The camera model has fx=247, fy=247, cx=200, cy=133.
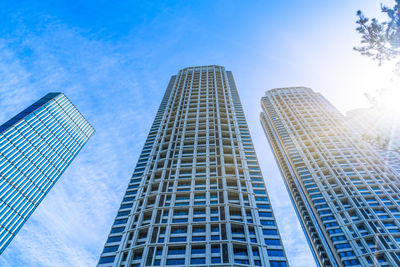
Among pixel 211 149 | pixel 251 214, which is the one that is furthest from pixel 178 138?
pixel 251 214

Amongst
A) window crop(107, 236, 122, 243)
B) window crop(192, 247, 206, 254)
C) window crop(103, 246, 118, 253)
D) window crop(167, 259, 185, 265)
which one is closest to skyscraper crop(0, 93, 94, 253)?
window crop(107, 236, 122, 243)

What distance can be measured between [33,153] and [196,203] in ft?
332

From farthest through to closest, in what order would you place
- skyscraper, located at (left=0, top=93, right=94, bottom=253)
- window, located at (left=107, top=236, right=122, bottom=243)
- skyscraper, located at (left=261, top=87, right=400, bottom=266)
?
1. skyscraper, located at (left=0, top=93, right=94, bottom=253)
2. skyscraper, located at (left=261, top=87, right=400, bottom=266)
3. window, located at (left=107, top=236, right=122, bottom=243)

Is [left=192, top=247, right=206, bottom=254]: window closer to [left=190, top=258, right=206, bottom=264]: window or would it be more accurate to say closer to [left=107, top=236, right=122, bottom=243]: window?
[left=190, top=258, right=206, bottom=264]: window

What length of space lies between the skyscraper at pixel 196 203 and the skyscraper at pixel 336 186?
23.1 metres

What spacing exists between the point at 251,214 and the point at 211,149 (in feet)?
66.9

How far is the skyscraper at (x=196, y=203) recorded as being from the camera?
1417 inches

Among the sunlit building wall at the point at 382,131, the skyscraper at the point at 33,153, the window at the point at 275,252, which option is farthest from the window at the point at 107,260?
the skyscraper at the point at 33,153

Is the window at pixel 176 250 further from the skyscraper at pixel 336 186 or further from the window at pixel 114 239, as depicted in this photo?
the skyscraper at pixel 336 186

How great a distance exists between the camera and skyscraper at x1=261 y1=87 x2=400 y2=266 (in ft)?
167

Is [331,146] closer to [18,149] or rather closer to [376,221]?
[376,221]

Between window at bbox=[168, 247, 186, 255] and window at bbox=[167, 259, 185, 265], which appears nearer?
window at bbox=[167, 259, 185, 265]

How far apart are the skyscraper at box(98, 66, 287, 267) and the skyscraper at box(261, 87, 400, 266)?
23.1 metres

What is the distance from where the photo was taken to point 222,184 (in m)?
48.3
